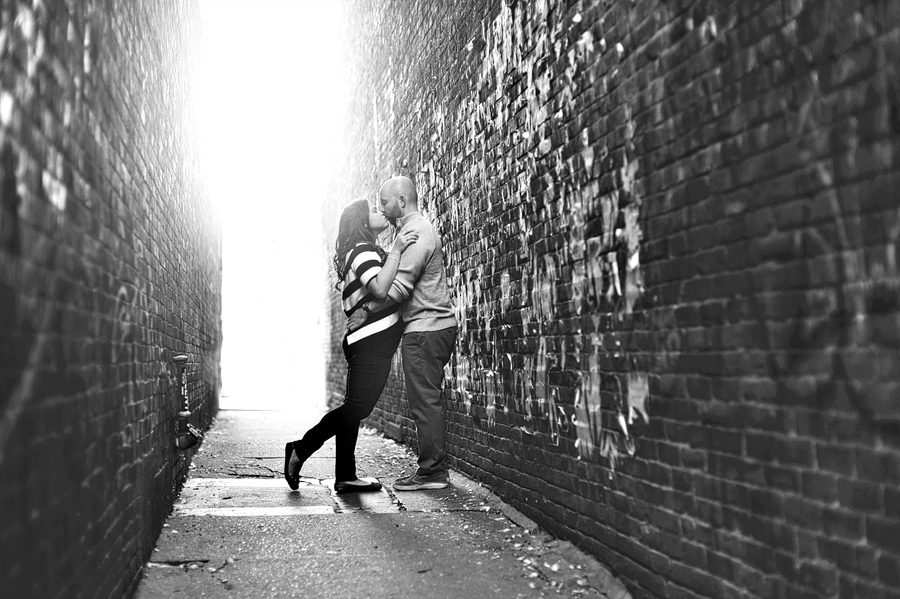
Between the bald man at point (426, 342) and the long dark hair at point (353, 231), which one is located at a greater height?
the long dark hair at point (353, 231)

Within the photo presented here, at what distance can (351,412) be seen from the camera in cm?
548

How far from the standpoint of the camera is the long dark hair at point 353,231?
5.61 metres

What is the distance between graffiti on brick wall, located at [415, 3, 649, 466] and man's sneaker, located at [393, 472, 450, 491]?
466mm

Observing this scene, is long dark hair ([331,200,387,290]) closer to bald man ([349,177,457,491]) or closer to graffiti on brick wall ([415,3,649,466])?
bald man ([349,177,457,491])

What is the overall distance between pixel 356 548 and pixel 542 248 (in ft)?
5.95

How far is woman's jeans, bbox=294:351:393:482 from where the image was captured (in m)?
5.47

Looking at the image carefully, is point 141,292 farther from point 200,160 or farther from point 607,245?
point 200,160

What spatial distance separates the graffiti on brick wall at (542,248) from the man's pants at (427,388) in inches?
10.9

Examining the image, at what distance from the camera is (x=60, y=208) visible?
209 centimetres

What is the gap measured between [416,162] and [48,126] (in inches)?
231

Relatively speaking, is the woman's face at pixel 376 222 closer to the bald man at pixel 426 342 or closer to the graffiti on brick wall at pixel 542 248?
the bald man at pixel 426 342

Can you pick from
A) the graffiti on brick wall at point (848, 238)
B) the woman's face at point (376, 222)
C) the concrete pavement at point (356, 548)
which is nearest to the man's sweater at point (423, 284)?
the woman's face at point (376, 222)

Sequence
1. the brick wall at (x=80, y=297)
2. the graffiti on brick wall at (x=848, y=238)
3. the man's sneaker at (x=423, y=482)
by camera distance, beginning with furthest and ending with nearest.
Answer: the man's sneaker at (x=423, y=482) < the graffiti on brick wall at (x=848, y=238) < the brick wall at (x=80, y=297)

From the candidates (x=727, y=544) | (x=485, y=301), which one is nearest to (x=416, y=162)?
(x=485, y=301)
